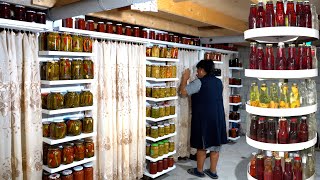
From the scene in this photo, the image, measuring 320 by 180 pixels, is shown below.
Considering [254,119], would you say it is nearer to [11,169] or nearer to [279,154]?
[279,154]

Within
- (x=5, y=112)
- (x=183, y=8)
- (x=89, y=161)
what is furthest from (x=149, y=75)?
(x=5, y=112)

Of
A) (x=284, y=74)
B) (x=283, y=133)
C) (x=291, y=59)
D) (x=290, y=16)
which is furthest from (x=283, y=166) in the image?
(x=290, y=16)

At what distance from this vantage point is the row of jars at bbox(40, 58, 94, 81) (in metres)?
2.48

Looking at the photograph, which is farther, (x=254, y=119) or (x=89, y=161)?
(x=89, y=161)

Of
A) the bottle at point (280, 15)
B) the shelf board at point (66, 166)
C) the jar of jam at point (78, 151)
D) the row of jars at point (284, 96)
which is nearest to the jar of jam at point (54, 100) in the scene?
the jar of jam at point (78, 151)

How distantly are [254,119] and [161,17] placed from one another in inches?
83.1

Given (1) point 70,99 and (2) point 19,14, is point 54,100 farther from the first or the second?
(2) point 19,14

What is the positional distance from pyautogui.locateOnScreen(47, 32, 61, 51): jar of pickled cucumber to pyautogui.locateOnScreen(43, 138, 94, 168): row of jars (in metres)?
0.93

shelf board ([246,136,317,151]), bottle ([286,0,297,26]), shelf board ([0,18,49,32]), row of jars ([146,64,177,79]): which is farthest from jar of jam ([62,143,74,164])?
bottle ([286,0,297,26])

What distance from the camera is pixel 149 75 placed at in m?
3.63

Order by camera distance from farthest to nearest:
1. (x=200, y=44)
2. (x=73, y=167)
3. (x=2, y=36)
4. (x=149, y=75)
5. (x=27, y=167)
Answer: (x=200, y=44) < (x=149, y=75) < (x=73, y=167) < (x=27, y=167) < (x=2, y=36)

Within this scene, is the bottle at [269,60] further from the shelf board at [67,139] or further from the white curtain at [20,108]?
the white curtain at [20,108]

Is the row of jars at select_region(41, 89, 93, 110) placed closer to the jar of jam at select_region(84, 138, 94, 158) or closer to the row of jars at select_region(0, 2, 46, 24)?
the jar of jam at select_region(84, 138, 94, 158)

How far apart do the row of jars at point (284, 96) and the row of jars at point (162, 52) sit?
1.80m
